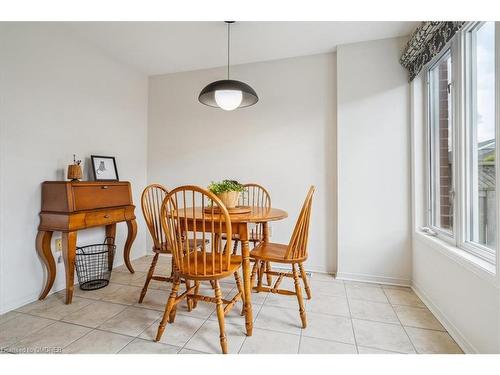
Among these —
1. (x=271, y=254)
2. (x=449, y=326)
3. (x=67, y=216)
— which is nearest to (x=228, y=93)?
(x=271, y=254)

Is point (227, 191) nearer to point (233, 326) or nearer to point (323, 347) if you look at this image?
point (233, 326)

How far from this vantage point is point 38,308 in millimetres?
2012

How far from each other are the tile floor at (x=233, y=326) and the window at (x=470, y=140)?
26.6 inches

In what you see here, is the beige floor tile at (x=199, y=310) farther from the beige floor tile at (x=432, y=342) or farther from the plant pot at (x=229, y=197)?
the beige floor tile at (x=432, y=342)

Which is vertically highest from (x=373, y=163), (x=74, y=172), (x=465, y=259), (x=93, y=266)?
(x=373, y=163)

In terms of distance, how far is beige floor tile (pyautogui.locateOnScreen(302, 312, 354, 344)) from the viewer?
1645 mm

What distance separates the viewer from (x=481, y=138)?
1589mm

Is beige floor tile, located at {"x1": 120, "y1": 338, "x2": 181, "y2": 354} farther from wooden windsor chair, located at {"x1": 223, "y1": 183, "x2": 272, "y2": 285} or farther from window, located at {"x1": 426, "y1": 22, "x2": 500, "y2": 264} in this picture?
window, located at {"x1": 426, "y1": 22, "x2": 500, "y2": 264}

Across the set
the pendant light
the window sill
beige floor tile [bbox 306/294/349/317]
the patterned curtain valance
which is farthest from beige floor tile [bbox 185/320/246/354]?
the patterned curtain valance

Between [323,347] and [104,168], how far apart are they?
2.65m

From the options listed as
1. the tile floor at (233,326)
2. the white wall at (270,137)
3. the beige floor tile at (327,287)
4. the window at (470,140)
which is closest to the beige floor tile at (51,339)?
the tile floor at (233,326)

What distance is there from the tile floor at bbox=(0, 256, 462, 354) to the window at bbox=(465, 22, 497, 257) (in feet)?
2.43

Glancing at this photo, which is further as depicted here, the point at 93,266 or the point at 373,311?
the point at 93,266

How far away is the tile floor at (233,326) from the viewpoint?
1541 millimetres
